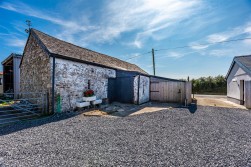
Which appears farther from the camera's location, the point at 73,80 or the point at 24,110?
the point at 73,80

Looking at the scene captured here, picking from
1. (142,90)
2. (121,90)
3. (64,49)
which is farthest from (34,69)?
(142,90)

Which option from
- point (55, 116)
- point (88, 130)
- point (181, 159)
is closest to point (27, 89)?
point (55, 116)

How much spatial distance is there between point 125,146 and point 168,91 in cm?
1075

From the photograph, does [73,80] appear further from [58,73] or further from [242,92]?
[242,92]

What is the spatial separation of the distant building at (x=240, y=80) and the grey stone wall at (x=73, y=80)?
38.9 ft

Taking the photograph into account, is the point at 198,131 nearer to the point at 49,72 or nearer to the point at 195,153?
the point at 195,153

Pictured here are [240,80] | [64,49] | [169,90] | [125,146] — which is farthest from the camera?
[169,90]

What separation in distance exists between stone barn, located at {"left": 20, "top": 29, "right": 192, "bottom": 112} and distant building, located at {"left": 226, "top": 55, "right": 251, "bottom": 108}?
8.17 meters

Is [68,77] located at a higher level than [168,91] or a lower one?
higher

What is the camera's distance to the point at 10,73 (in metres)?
15.8

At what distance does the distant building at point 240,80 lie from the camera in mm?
10203

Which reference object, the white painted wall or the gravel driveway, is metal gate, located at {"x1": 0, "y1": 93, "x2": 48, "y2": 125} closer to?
the gravel driveway

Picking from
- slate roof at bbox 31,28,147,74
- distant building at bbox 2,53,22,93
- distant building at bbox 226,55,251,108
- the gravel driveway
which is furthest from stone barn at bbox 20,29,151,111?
distant building at bbox 226,55,251,108

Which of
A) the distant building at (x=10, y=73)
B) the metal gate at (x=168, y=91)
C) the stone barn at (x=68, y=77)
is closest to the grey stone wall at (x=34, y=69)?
the stone barn at (x=68, y=77)
